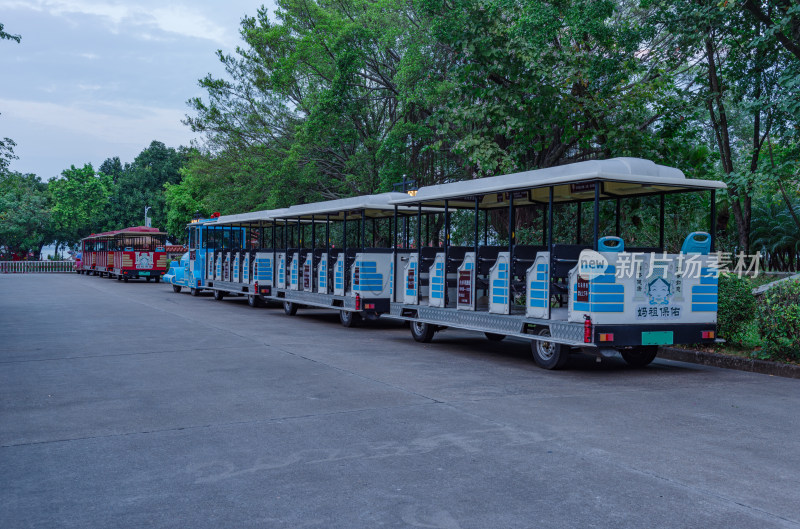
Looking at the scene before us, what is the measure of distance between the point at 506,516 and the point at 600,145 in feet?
49.9

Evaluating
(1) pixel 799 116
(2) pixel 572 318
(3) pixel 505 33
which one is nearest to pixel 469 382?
(2) pixel 572 318

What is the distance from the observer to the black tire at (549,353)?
10.0 m

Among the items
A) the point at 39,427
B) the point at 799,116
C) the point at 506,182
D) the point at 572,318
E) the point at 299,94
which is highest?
the point at 299,94

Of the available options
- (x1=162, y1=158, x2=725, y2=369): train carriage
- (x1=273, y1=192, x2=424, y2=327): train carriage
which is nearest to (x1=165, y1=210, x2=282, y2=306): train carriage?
(x1=273, y1=192, x2=424, y2=327): train carriage

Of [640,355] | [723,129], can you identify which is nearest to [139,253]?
[723,129]

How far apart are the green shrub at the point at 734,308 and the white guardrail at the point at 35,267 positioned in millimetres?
55860

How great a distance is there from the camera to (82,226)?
67500 millimetres

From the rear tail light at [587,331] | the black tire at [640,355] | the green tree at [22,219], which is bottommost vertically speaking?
the black tire at [640,355]

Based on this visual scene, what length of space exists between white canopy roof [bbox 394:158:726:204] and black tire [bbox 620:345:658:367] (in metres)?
2.35

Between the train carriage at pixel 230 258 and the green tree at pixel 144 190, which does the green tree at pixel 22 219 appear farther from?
the train carriage at pixel 230 258

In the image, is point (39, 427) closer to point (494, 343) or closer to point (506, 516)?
point (506, 516)

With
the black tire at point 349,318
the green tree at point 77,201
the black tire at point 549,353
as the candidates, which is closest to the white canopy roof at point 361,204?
the black tire at point 349,318

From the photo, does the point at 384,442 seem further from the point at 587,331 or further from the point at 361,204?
the point at 361,204

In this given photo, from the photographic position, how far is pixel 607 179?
9.34m
